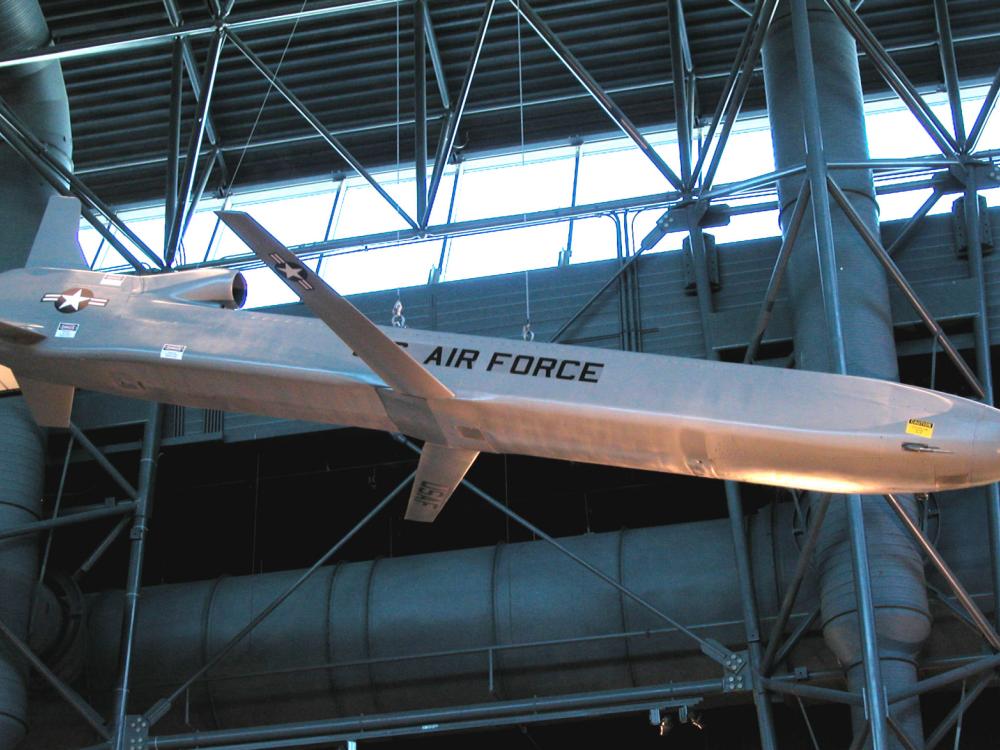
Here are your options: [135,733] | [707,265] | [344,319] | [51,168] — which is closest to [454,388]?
[344,319]

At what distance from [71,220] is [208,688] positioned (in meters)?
6.83

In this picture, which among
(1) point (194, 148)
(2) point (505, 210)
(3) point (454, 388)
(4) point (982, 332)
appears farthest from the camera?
(2) point (505, 210)

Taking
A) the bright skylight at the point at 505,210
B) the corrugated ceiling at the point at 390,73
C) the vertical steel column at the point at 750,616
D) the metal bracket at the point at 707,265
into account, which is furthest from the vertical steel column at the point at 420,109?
the vertical steel column at the point at 750,616

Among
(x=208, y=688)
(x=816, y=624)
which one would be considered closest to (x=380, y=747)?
(x=208, y=688)

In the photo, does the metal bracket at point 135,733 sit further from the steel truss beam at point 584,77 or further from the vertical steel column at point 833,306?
the steel truss beam at point 584,77

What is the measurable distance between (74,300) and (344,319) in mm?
3125

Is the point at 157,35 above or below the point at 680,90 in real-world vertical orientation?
above

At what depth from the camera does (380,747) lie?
18.9m

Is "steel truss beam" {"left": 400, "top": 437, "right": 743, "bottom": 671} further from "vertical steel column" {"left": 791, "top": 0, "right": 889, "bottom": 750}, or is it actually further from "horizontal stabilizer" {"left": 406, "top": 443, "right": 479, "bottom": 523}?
"vertical steel column" {"left": 791, "top": 0, "right": 889, "bottom": 750}

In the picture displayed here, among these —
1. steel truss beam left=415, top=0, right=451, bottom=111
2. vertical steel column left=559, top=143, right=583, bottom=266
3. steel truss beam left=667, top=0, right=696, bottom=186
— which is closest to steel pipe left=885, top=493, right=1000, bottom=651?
steel truss beam left=667, top=0, right=696, bottom=186

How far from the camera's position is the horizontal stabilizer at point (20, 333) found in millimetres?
11398

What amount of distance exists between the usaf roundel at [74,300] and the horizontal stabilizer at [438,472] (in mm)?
3154

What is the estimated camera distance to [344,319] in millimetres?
9875

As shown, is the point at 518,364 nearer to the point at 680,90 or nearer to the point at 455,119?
the point at 680,90
